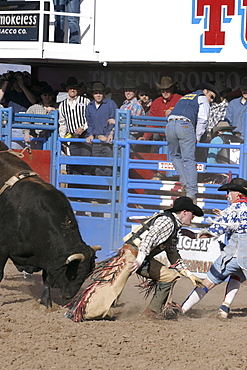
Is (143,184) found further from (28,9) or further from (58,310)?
(28,9)

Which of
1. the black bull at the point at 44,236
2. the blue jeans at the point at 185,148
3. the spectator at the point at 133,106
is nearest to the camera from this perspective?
the black bull at the point at 44,236

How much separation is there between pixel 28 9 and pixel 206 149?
4.90 meters

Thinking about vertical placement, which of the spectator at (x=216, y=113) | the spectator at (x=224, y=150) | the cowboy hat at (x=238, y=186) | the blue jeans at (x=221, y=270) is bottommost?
the blue jeans at (x=221, y=270)

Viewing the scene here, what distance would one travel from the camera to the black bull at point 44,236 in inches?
250

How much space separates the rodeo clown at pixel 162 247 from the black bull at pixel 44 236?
1.71ft

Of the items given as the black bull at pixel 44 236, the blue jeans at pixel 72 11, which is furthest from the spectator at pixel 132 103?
the black bull at pixel 44 236

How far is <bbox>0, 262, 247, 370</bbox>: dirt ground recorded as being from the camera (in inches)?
195

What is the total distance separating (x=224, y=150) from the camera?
30.3ft

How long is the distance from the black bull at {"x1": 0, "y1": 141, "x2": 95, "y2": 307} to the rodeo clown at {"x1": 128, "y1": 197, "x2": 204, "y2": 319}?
0.52m

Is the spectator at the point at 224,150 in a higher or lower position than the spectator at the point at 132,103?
lower

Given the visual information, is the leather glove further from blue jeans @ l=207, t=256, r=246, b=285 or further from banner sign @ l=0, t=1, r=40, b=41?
banner sign @ l=0, t=1, r=40, b=41

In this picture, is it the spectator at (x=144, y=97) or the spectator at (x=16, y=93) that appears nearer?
the spectator at (x=144, y=97)

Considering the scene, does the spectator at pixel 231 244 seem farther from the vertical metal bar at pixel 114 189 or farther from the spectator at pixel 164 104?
the spectator at pixel 164 104

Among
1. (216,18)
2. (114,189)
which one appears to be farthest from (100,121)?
(216,18)
